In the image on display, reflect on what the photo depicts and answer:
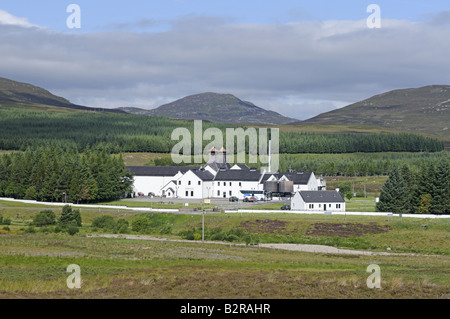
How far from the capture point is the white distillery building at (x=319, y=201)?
8969cm

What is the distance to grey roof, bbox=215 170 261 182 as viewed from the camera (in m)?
118

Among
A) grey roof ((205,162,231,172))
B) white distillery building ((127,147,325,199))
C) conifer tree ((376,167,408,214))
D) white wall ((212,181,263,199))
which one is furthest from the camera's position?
grey roof ((205,162,231,172))

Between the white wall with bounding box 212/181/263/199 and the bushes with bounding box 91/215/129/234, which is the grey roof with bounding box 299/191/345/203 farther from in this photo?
the bushes with bounding box 91/215/129/234

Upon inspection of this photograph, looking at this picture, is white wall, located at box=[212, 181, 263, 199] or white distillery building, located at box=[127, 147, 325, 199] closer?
white distillery building, located at box=[127, 147, 325, 199]

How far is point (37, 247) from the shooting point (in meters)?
51.9

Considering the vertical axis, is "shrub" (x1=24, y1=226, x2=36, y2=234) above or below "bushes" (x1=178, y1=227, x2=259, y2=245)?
above

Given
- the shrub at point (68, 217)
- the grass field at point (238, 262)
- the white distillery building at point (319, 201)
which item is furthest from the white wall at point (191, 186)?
the shrub at point (68, 217)

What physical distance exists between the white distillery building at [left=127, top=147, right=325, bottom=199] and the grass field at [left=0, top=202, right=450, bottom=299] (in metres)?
33.6

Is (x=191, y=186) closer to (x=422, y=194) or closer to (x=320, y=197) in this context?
(x=320, y=197)

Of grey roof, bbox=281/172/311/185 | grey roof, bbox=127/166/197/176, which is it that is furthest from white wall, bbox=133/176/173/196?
grey roof, bbox=281/172/311/185

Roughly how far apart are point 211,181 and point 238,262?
7543 centimetres

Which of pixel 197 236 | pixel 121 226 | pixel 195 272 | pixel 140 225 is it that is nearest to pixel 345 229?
pixel 197 236

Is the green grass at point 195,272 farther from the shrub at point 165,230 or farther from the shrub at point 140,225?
the shrub at point 140,225
